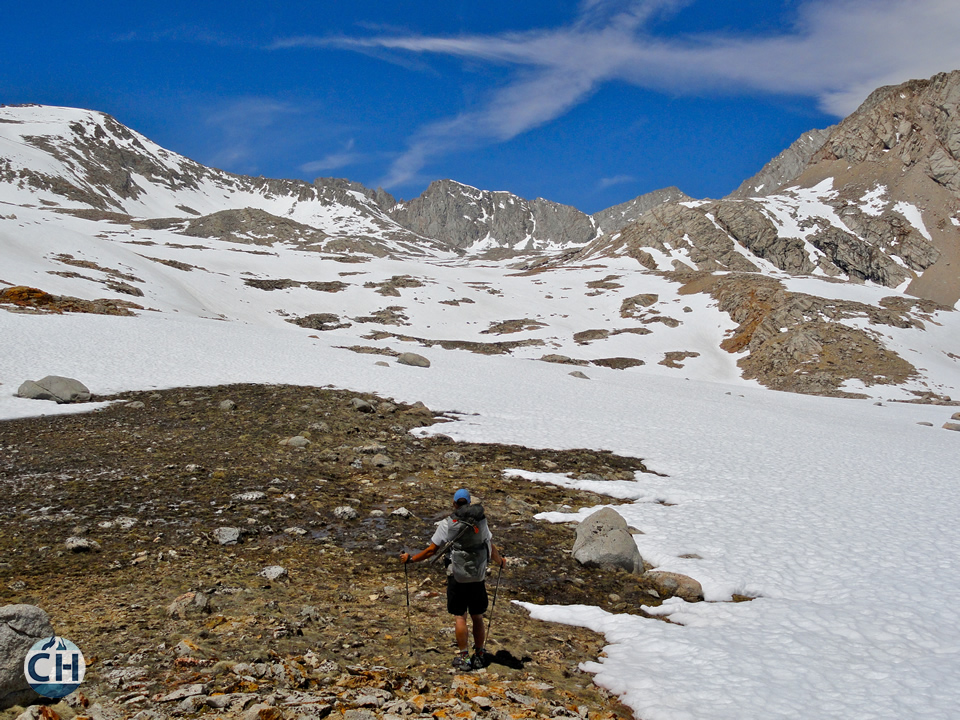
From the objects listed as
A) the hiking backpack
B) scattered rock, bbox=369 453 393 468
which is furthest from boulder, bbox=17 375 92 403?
the hiking backpack

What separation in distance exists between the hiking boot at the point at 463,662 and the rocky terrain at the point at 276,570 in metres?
0.10

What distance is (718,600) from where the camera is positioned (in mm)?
9188

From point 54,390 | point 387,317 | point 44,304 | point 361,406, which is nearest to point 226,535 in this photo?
point 361,406

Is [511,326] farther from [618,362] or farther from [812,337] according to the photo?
[812,337]

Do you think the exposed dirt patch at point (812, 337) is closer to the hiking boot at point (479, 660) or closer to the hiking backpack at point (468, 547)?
the hiking backpack at point (468, 547)

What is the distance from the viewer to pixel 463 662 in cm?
632

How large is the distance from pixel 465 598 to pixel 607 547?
4.37 metres

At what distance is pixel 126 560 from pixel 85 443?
26.8 ft

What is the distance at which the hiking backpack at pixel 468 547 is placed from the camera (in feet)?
22.2

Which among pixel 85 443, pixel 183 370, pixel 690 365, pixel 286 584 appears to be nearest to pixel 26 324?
pixel 183 370

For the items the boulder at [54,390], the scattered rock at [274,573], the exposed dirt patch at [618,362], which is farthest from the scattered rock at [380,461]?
the exposed dirt patch at [618,362]

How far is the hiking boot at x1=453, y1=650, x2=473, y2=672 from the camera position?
6258mm

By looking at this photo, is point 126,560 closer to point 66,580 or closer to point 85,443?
point 66,580

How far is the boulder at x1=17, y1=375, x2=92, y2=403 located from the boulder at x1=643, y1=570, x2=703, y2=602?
1985 centimetres
